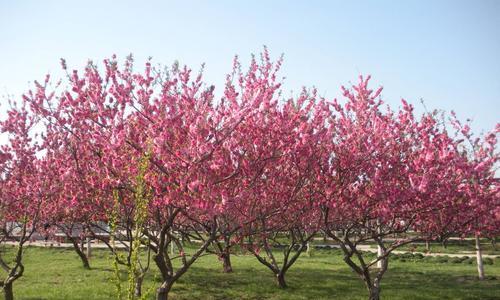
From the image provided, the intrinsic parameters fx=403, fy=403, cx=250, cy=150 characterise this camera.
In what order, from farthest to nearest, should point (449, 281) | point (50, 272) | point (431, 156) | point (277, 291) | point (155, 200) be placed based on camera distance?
point (50, 272)
point (449, 281)
point (277, 291)
point (431, 156)
point (155, 200)

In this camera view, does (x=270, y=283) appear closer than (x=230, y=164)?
No

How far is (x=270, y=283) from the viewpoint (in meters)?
16.4

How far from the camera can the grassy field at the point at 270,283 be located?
46.5 ft

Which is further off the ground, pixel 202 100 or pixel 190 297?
pixel 202 100

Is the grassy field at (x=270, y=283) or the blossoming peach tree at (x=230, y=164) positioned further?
the grassy field at (x=270, y=283)

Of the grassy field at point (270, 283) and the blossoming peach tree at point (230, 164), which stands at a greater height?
the blossoming peach tree at point (230, 164)

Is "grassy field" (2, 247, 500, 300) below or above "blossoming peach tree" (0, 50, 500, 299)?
below

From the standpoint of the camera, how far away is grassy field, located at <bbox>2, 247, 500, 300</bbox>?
558 inches

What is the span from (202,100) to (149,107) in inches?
Result: 46.1

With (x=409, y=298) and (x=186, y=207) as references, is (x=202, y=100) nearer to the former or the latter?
(x=186, y=207)

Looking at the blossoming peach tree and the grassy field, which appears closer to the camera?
the blossoming peach tree

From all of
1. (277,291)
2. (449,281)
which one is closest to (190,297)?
(277,291)

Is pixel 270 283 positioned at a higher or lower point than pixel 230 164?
lower

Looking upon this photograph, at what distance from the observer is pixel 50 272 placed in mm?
19297
